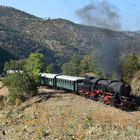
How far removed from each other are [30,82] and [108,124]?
106 ft

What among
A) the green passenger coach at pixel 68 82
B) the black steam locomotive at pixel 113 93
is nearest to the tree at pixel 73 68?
the green passenger coach at pixel 68 82

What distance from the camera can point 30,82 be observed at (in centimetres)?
5394

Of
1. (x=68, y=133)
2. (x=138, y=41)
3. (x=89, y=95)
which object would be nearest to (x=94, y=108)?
(x=89, y=95)

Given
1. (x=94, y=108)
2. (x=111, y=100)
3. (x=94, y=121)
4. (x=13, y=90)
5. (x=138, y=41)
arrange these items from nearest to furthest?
1. (x=94, y=121)
2. (x=94, y=108)
3. (x=111, y=100)
4. (x=13, y=90)
5. (x=138, y=41)

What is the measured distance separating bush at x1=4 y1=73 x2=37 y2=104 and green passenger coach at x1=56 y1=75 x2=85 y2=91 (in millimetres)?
3890

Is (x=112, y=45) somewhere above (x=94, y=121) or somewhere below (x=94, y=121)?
above

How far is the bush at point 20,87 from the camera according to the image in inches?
2015

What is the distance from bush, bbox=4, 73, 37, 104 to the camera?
5119 centimetres

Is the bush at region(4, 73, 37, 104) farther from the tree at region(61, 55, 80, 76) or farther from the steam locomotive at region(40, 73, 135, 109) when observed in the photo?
the tree at region(61, 55, 80, 76)

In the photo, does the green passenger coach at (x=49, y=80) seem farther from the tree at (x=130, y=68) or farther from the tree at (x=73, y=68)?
the tree at (x=73, y=68)

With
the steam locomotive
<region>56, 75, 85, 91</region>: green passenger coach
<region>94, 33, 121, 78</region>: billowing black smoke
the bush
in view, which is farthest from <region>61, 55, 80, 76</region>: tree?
the steam locomotive

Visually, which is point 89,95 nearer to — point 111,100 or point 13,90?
point 111,100

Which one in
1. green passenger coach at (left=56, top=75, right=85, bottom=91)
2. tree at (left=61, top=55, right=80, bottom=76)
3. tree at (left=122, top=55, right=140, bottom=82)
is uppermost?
tree at (left=122, top=55, right=140, bottom=82)

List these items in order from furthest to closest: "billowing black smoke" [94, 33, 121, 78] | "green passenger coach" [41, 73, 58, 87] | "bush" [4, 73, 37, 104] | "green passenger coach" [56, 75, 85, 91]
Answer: "green passenger coach" [41, 73, 58, 87]
"billowing black smoke" [94, 33, 121, 78]
"bush" [4, 73, 37, 104]
"green passenger coach" [56, 75, 85, 91]
